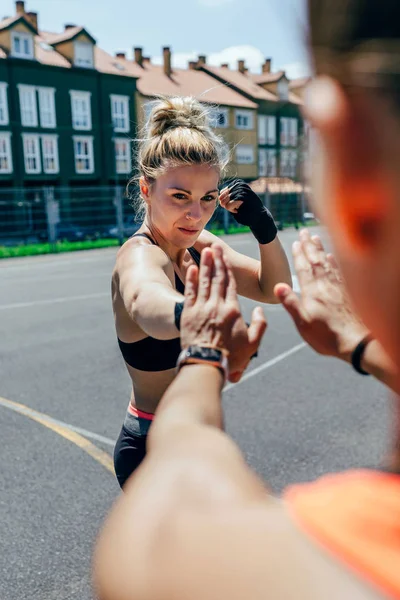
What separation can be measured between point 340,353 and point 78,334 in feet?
23.8

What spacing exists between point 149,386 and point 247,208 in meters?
0.79

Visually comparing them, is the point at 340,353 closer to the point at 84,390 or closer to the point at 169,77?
the point at 84,390

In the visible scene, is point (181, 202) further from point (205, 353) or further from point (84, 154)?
point (84, 154)

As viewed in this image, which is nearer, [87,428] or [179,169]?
[179,169]

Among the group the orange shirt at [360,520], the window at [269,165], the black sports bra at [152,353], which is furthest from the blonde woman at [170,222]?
the orange shirt at [360,520]

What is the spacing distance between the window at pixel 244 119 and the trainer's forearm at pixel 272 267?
47223 millimetres

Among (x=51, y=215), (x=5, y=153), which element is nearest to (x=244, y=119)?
(x=5, y=153)

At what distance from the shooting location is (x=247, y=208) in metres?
2.38

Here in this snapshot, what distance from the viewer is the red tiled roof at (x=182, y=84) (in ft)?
142

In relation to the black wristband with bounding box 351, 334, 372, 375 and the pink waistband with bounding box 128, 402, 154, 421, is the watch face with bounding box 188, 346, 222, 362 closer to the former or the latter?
the black wristband with bounding box 351, 334, 372, 375

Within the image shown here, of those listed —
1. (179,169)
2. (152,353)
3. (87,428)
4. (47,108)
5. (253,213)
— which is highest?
(47,108)

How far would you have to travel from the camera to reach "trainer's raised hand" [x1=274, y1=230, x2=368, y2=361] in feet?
4.22

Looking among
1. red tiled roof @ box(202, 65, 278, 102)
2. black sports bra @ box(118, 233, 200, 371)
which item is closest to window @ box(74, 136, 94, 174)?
red tiled roof @ box(202, 65, 278, 102)

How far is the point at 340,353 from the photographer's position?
4.21 feet
